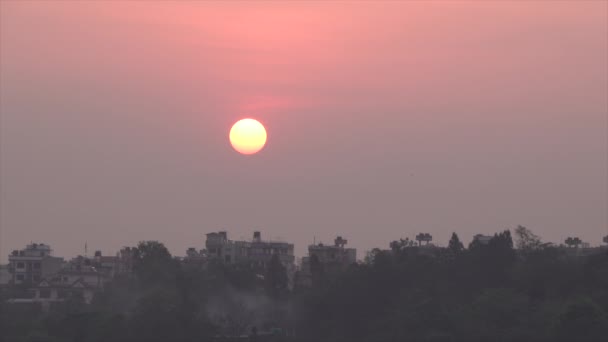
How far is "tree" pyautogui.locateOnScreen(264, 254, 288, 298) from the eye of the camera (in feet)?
213

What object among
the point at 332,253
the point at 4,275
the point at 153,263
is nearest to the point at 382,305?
the point at 153,263

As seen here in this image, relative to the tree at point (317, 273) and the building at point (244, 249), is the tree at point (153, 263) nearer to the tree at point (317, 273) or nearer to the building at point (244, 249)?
the tree at point (317, 273)

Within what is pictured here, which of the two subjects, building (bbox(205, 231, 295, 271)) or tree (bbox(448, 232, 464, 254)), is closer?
tree (bbox(448, 232, 464, 254))

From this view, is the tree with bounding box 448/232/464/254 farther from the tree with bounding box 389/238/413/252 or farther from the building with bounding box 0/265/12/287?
the building with bounding box 0/265/12/287

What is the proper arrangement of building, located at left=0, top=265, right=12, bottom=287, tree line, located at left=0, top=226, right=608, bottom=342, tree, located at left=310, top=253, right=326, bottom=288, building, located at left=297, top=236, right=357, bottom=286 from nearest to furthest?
tree line, located at left=0, top=226, right=608, bottom=342, tree, located at left=310, top=253, right=326, bottom=288, building, located at left=297, top=236, right=357, bottom=286, building, located at left=0, top=265, right=12, bottom=287

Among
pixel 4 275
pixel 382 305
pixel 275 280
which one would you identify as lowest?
pixel 382 305

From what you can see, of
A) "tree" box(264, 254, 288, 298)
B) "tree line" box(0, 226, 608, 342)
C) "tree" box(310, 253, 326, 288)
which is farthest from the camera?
"tree" box(264, 254, 288, 298)

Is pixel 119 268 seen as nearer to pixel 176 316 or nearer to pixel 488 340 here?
pixel 176 316

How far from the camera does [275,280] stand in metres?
66.1

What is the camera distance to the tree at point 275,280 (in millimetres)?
64812

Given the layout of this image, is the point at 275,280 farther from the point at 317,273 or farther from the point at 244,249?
the point at 244,249

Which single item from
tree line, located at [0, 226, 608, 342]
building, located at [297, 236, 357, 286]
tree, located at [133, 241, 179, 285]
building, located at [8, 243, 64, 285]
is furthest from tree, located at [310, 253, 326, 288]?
building, located at [8, 243, 64, 285]

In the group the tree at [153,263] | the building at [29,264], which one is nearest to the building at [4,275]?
the building at [29,264]

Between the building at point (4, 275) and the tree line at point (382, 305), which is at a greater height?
the building at point (4, 275)
